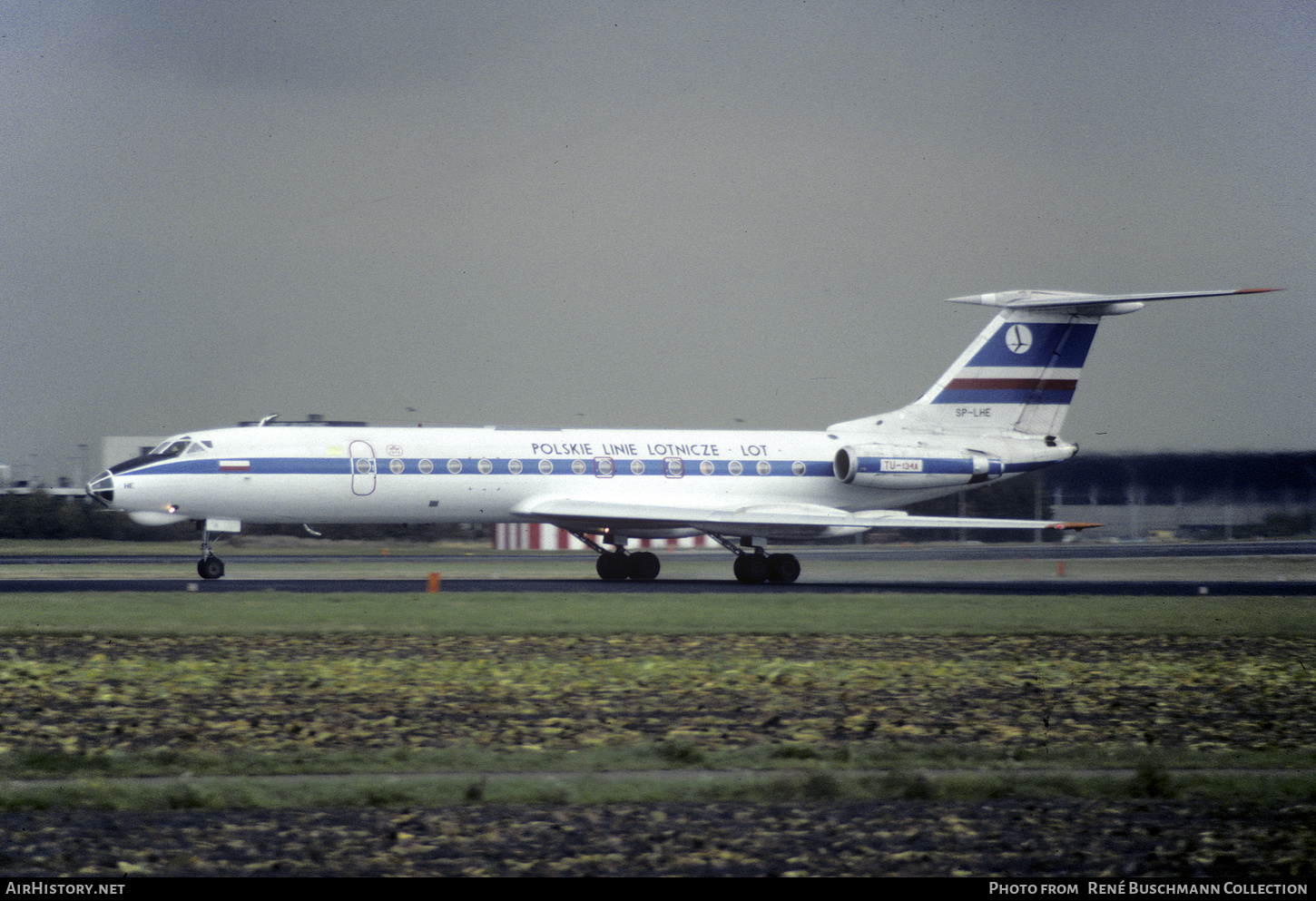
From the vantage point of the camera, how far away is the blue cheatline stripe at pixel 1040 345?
35.2 m

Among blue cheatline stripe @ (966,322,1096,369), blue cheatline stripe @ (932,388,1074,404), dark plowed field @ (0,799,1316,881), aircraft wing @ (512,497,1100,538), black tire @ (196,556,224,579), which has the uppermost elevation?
blue cheatline stripe @ (966,322,1096,369)

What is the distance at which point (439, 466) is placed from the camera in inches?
1220

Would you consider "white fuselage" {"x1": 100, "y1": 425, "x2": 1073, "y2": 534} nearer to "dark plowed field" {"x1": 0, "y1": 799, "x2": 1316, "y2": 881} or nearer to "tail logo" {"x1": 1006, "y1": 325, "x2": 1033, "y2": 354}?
"tail logo" {"x1": 1006, "y1": 325, "x2": 1033, "y2": 354}

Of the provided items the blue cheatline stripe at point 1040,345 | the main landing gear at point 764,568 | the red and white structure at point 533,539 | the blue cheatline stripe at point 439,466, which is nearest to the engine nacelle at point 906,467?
the blue cheatline stripe at point 439,466

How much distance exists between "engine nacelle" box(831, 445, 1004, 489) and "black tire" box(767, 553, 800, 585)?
318cm

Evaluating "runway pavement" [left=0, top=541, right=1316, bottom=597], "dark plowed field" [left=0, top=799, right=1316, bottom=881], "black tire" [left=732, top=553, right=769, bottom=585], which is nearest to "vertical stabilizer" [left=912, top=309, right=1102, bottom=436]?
"runway pavement" [left=0, top=541, right=1316, bottom=597]

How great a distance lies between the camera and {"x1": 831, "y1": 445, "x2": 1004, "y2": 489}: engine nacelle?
33594 mm

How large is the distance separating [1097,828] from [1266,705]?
229 inches

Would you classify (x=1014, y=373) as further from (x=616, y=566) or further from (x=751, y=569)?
(x=616, y=566)

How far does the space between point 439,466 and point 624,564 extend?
5.42 metres

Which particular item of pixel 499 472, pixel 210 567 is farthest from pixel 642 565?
pixel 210 567

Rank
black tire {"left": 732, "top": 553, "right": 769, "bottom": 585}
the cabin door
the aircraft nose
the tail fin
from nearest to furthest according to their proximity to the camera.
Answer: the aircraft nose, the cabin door, black tire {"left": 732, "top": 553, "right": 769, "bottom": 585}, the tail fin

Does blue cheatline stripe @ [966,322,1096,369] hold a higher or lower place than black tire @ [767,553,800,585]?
higher

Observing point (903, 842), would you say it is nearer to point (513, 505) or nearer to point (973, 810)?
point (973, 810)
